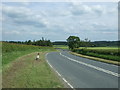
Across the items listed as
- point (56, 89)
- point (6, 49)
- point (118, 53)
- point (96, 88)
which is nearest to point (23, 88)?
point (56, 89)

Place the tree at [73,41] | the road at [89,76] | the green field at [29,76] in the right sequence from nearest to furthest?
the green field at [29,76], the road at [89,76], the tree at [73,41]

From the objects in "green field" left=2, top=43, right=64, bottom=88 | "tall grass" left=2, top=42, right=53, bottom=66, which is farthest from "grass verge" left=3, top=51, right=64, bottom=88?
"tall grass" left=2, top=42, right=53, bottom=66

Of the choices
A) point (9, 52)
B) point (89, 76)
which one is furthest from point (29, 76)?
point (9, 52)

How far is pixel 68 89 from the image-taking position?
11727 millimetres

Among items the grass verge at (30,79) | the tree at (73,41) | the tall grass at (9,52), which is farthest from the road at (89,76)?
the tree at (73,41)

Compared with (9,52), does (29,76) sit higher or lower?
higher

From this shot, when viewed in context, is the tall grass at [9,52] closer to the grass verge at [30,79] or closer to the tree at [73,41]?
the grass verge at [30,79]

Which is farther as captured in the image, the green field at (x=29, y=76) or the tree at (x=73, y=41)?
the tree at (x=73, y=41)

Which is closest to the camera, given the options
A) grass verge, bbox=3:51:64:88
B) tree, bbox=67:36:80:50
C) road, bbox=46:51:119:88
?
grass verge, bbox=3:51:64:88

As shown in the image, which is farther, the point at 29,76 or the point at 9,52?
the point at 9,52

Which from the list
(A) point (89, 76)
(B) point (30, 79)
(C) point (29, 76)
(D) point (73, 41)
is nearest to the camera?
(B) point (30, 79)

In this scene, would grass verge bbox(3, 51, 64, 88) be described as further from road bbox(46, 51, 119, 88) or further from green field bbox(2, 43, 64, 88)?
road bbox(46, 51, 119, 88)

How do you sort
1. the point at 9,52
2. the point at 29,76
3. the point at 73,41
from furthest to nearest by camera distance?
the point at 73,41 → the point at 9,52 → the point at 29,76

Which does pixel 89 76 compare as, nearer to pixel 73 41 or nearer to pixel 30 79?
pixel 30 79
